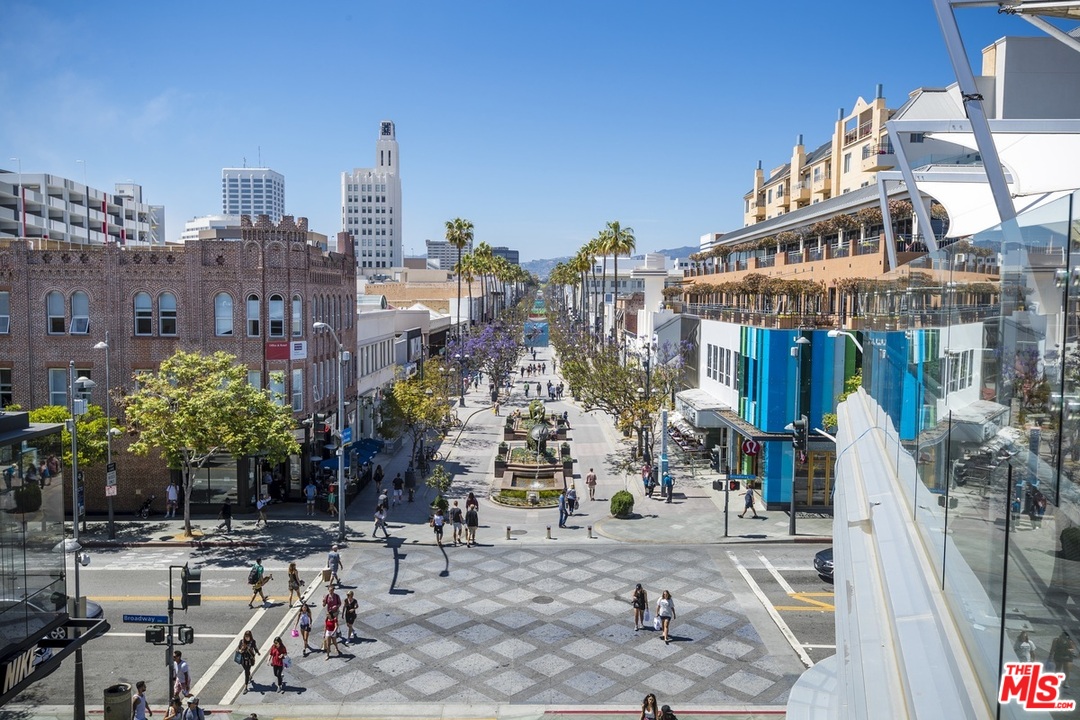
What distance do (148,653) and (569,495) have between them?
17.1 meters

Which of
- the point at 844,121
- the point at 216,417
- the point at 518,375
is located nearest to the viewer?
the point at 216,417

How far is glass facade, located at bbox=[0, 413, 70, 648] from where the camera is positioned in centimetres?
1173

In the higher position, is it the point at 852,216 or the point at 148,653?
the point at 852,216

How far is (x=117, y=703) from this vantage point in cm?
1731

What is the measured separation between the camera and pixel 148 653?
21.0 meters

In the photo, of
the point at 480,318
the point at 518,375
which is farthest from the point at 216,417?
the point at 480,318

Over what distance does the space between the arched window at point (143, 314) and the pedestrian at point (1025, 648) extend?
37.9 metres

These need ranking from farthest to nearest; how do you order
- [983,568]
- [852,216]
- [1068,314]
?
[852,216] < [983,568] < [1068,314]

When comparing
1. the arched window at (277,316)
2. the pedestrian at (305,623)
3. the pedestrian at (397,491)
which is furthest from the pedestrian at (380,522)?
the pedestrian at (305,623)

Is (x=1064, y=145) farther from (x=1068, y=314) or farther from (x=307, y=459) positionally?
(x=307, y=459)

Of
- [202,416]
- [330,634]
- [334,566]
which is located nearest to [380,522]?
[334,566]

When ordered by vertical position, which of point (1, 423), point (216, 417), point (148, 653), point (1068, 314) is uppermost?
point (1068, 314)

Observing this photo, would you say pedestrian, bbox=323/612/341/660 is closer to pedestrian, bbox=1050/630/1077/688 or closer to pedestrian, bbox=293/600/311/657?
pedestrian, bbox=293/600/311/657

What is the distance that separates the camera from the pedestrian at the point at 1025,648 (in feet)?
11.2
